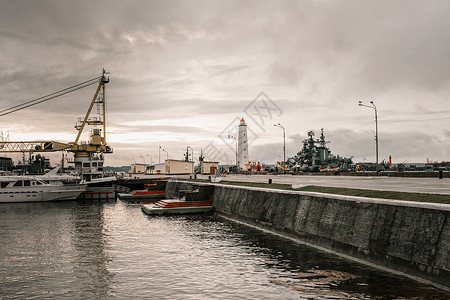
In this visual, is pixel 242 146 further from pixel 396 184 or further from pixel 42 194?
pixel 396 184

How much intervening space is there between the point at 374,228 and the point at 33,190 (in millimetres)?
51396

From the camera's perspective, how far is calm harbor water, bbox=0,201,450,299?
1233cm

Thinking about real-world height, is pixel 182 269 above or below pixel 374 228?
below

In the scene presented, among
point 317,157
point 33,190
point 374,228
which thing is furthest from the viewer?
point 317,157

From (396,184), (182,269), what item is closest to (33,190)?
(182,269)

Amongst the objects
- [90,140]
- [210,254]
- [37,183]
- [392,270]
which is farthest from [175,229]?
[90,140]

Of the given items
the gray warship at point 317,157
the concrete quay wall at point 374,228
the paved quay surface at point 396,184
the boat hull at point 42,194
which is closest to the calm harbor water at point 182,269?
the concrete quay wall at point 374,228

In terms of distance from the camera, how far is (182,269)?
15.5 meters

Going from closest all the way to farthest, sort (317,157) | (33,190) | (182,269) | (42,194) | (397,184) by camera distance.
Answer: (182,269)
(397,184)
(33,190)
(42,194)
(317,157)

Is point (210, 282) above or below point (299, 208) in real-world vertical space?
below

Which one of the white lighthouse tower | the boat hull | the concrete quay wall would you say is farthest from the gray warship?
the concrete quay wall

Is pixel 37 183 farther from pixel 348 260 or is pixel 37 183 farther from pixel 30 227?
pixel 348 260

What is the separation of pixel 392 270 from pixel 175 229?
53.1 ft

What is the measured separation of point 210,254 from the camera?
18219mm
